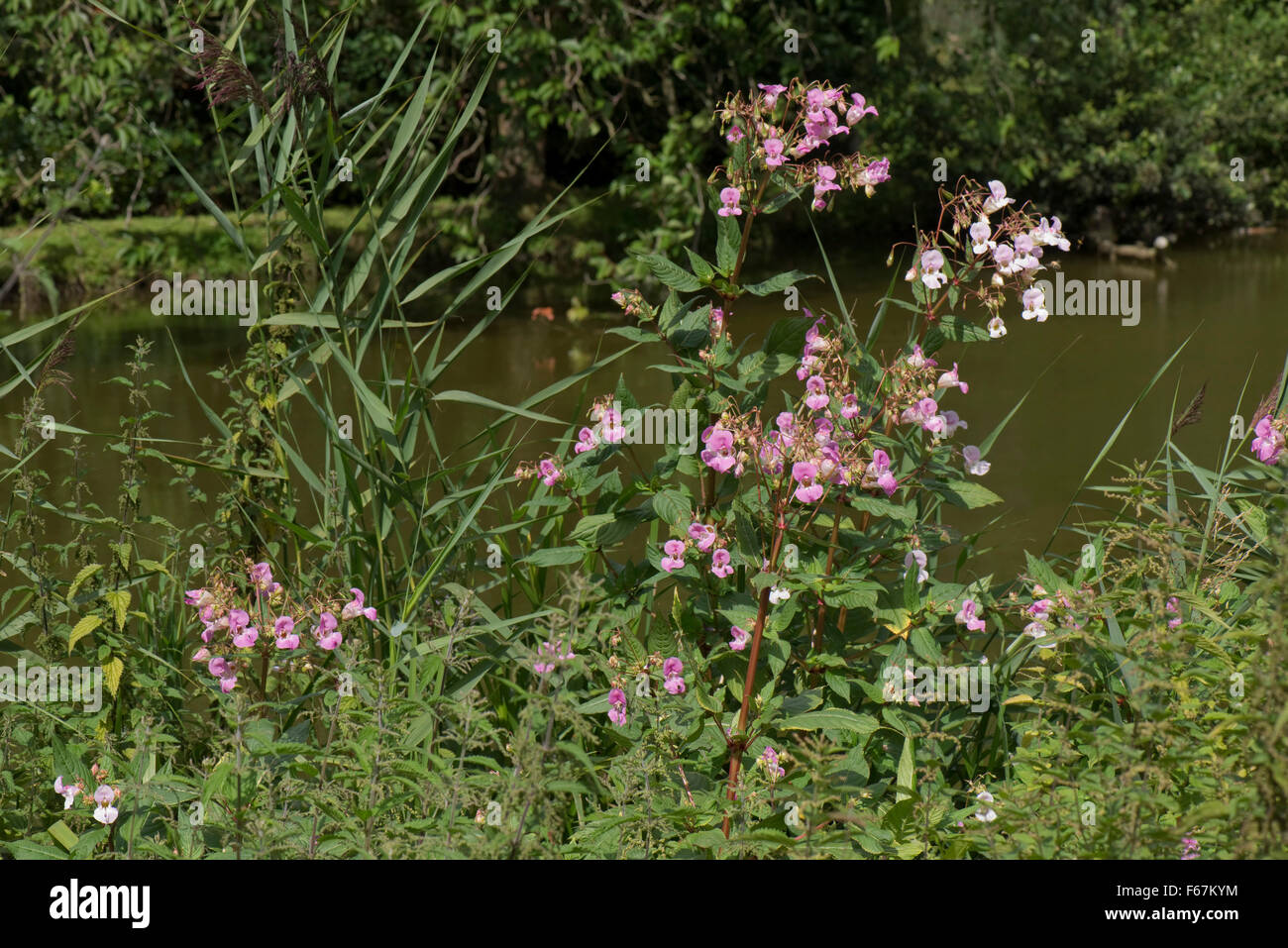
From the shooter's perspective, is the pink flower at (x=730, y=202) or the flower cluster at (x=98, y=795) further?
the pink flower at (x=730, y=202)

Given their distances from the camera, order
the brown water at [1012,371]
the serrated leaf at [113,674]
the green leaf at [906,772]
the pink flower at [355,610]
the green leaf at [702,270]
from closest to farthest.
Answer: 1. the green leaf at [906,772]
2. the pink flower at [355,610]
3. the green leaf at [702,270]
4. the serrated leaf at [113,674]
5. the brown water at [1012,371]

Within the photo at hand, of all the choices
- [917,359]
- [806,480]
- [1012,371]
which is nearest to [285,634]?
[806,480]

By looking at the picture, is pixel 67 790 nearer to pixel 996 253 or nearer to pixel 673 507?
pixel 673 507

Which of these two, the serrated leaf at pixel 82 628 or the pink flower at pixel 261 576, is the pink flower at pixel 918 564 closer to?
the pink flower at pixel 261 576

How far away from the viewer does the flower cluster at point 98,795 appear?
1.96 m

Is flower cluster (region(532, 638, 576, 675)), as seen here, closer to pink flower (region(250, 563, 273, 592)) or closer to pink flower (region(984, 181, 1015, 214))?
pink flower (region(250, 563, 273, 592))

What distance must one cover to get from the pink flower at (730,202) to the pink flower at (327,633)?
962 mm

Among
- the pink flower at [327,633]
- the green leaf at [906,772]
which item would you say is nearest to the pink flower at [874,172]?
the green leaf at [906,772]

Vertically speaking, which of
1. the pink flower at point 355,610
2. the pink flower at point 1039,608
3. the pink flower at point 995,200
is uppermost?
the pink flower at point 995,200

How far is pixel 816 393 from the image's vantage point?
2.15 meters

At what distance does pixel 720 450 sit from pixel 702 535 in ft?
0.47

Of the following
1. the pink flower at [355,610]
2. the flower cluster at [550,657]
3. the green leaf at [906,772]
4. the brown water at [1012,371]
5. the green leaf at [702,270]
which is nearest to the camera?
the flower cluster at [550,657]

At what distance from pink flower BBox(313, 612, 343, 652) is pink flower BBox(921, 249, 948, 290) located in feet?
3.77
